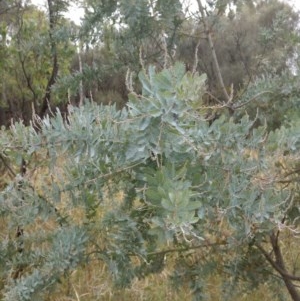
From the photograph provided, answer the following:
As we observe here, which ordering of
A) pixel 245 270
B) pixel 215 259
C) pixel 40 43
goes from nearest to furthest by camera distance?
pixel 245 270, pixel 215 259, pixel 40 43

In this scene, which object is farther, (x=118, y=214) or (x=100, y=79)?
(x=100, y=79)

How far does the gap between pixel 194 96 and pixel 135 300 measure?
7.61 feet

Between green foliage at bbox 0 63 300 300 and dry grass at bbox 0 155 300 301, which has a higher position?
green foliage at bbox 0 63 300 300

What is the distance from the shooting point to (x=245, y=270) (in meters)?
2.01

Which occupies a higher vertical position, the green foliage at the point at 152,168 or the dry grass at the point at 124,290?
the green foliage at the point at 152,168

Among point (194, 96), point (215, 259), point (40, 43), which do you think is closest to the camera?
point (194, 96)

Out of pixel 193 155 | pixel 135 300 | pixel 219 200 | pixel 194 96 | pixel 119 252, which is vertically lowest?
pixel 135 300

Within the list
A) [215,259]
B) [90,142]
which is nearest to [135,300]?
[215,259]

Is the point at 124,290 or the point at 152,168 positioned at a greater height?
the point at 152,168

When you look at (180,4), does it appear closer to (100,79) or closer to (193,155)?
(100,79)

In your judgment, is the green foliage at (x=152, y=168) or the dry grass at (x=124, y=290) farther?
the dry grass at (x=124, y=290)

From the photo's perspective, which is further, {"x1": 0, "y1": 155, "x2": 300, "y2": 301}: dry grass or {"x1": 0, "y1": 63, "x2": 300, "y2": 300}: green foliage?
{"x1": 0, "y1": 155, "x2": 300, "y2": 301}: dry grass

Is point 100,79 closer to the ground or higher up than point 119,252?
higher up

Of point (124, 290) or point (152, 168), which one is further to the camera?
point (124, 290)
